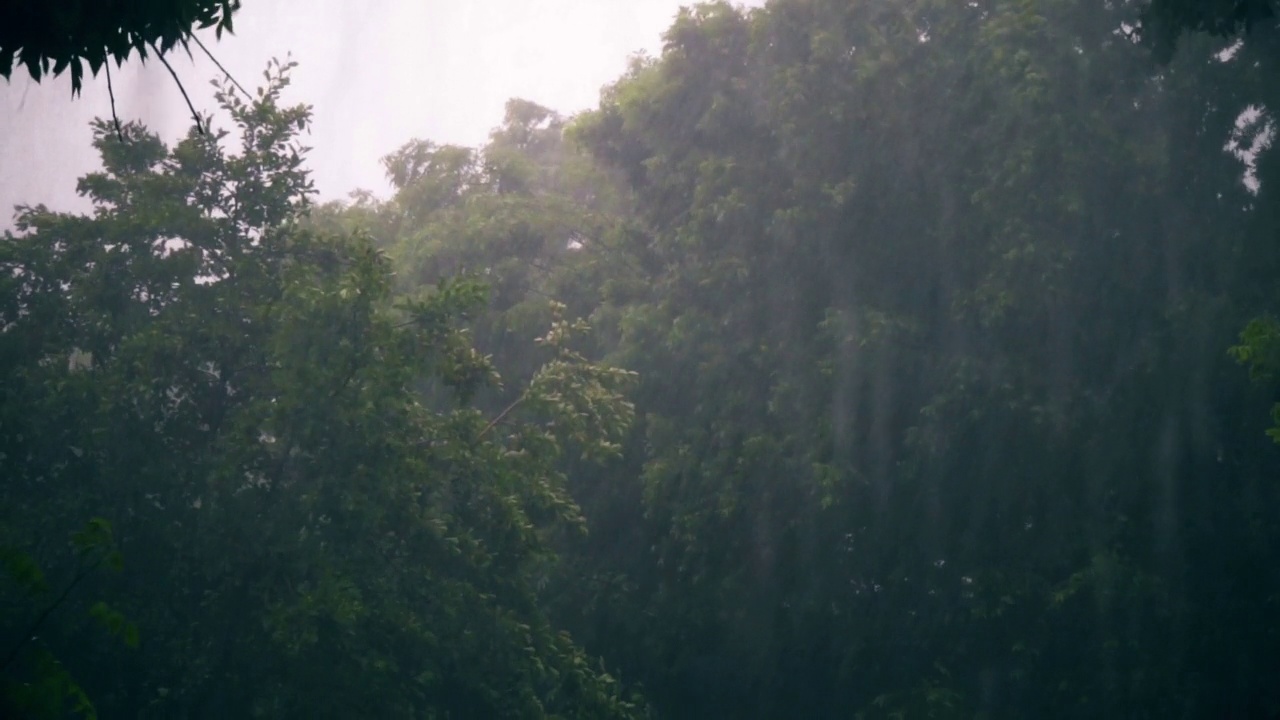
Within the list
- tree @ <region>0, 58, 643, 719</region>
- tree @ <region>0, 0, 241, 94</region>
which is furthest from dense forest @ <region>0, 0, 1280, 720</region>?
tree @ <region>0, 0, 241, 94</region>

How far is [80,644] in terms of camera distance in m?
8.30

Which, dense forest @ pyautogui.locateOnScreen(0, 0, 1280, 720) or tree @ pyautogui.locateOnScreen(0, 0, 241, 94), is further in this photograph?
dense forest @ pyautogui.locateOnScreen(0, 0, 1280, 720)

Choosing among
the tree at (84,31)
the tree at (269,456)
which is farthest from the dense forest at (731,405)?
the tree at (84,31)

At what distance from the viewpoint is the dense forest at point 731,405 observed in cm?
865

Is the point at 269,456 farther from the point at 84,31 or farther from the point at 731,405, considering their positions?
the point at 84,31

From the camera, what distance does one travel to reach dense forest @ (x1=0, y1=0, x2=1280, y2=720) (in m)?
8.65

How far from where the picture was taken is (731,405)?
11469 millimetres

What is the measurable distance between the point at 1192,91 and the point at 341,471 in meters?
8.62

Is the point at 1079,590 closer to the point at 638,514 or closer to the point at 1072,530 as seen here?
the point at 1072,530

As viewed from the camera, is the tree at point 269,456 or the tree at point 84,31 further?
the tree at point 269,456

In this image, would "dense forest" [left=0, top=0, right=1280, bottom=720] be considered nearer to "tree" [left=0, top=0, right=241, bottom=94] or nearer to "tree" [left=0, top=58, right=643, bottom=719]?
"tree" [left=0, top=58, right=643, bottom=719]

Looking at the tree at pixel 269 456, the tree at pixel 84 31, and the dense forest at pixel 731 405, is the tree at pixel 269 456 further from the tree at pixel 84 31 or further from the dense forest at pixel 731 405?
the tree at pixel 84 31

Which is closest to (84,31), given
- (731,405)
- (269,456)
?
(269,456)

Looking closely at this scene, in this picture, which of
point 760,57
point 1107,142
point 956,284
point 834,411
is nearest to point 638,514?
point 834,411
